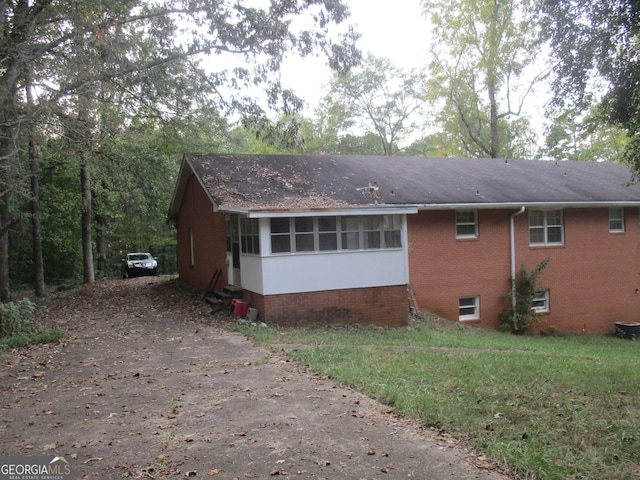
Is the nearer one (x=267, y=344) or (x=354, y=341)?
(x=267, y=344)

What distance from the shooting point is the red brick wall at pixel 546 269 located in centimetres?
1597

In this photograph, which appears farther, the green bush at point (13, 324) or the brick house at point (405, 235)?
the brick house at point (405, 235)

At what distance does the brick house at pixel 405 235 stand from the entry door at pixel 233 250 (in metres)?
0.06

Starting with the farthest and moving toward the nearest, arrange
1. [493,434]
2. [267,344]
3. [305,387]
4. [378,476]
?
[267,344] → [305,387] → [493,434] → [378,476]

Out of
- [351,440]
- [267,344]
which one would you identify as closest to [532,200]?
[267,344]

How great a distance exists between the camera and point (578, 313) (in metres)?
18.0

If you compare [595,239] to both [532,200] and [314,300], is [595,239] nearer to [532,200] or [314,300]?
[532,200]

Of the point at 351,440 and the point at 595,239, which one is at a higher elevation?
the point at 595,239

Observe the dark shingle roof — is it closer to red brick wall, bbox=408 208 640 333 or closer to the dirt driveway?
red brick wall, bbox=408 208 640 333

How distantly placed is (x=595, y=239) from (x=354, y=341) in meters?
12.2

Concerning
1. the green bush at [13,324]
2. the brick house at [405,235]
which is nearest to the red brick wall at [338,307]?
the brick house at [405,235]

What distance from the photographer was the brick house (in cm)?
1292

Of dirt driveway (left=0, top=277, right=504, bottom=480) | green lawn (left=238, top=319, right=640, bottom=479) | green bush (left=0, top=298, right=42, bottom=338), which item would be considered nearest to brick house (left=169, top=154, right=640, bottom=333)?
green lawn (left=238, top=319, right=640, bottom=479)

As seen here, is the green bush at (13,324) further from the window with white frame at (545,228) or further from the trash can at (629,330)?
the trash can at (629,330)
